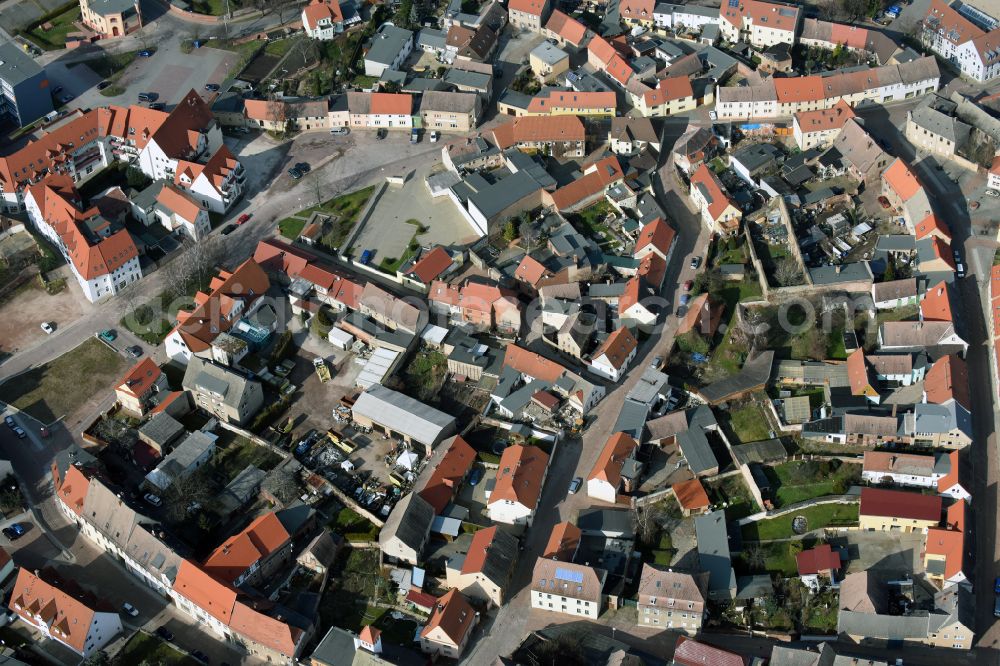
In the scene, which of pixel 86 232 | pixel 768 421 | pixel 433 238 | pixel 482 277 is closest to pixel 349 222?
pixel 433 238

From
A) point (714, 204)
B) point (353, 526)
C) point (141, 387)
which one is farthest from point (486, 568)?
point (714, 204)

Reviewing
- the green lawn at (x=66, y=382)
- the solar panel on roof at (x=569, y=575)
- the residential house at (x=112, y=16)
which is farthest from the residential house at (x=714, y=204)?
the residential house at (x=112, y=16)

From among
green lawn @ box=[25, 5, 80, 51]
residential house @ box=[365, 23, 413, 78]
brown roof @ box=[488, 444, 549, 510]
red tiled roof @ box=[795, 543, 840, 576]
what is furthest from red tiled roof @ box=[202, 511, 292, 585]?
green lawn @ box=[25, 5, 80, 51]

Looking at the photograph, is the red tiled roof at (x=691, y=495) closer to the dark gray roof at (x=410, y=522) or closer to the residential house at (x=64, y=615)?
the dark gray roof at (x=410, y=522)

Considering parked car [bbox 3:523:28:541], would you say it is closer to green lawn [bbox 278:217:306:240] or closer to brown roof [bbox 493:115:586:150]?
green lawn [bbox 278:217:306:240]

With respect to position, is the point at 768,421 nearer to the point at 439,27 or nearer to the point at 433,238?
the point at 433,238

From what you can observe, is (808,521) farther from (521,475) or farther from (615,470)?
(521,475)
